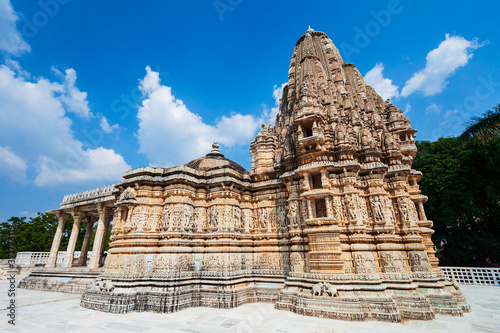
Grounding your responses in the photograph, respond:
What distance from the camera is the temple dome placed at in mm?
14135

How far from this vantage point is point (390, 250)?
386 inches

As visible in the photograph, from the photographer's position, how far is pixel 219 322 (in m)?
7.84

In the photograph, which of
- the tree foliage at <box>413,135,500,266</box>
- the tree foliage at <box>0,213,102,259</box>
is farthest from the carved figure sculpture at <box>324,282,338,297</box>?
the tree foliage at <box>0,213,102,259</box>

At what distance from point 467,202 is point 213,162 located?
2040 centimetres

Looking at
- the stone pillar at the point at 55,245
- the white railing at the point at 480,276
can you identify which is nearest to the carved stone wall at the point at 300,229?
the white railing at the point at 480,276

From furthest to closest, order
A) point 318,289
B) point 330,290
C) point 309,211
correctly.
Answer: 1. point 309,211
2. point 318,289
3. point 330,290

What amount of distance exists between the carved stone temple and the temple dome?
18 centimetres

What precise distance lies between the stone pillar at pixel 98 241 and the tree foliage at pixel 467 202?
2655cm

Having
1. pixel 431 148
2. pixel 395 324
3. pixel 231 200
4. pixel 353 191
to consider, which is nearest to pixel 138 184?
pixel 231 200

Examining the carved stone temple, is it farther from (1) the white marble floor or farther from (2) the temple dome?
(1) the white marble floor

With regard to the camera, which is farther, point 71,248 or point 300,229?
point 71,248

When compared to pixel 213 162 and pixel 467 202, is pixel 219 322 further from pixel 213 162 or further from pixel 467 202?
pixel 467 202

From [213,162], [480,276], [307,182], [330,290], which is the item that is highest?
[213,162]

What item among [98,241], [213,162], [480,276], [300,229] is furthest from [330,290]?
[480,276]
